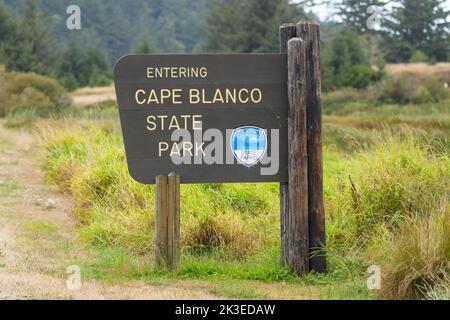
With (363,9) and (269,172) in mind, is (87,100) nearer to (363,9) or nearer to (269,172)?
(363,9)

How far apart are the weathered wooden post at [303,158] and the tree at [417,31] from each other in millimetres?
41743

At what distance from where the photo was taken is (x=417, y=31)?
5059 centimetres

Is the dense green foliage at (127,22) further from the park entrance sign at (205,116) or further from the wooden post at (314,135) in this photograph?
the wooden post at (314,135)

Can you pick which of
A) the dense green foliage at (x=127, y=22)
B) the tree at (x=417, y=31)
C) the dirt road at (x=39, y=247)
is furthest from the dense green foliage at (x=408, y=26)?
the dirt road at (x=39, y=247)

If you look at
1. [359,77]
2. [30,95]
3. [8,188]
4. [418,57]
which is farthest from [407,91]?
[8,188]

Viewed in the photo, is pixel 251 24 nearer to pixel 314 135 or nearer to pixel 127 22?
pixel 127 22

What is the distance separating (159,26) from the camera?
260ft

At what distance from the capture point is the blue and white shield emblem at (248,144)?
6926 mm

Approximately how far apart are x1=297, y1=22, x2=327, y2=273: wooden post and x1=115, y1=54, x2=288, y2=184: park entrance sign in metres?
0.20

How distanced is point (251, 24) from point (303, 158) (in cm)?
4522

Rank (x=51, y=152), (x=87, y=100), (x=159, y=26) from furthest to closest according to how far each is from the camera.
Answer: (x=159, y=26)
(x=87, y=100)
(x=51, y=152)

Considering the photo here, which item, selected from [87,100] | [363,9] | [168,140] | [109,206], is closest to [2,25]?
[87,100]

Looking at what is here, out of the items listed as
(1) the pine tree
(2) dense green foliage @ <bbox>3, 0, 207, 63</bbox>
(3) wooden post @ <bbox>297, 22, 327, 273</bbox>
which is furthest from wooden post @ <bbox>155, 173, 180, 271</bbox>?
(2) dense green foliage @ <bbox>3, 0, 207, 63</bbox>

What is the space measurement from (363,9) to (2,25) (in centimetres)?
2080
